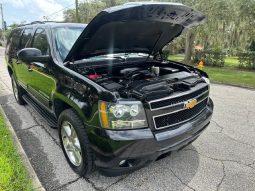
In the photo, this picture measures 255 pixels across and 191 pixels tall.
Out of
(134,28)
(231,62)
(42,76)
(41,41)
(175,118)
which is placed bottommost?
(231,62)

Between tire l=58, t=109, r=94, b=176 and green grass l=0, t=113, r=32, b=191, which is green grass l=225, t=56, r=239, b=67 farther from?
green grass l=0, t=113, r=32, b=191

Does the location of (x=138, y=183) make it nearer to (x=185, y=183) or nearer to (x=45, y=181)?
(x=185, y=183)

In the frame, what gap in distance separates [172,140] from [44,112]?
247cm

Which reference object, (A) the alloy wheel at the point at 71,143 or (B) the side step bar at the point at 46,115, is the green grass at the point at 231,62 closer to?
(B) the side step bar at the point at 46,115

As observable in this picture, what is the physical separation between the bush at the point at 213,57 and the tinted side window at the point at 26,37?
13.3 metres

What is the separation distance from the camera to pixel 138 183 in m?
2.93

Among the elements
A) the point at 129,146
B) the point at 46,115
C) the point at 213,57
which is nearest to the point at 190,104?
the point at 129,146

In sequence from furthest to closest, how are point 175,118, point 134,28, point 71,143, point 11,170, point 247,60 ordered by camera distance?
point 247,60 → point 134,28 → point 71,143 → point 11,170 → point 175,118

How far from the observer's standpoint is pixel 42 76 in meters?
3.76

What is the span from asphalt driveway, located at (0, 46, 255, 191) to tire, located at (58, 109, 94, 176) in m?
0.15

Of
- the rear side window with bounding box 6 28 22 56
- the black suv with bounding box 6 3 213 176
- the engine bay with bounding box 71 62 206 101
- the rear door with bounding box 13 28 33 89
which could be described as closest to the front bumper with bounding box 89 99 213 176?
the black suv with bounding box 6 3 213 176

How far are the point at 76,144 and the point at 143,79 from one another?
1252 millimetres

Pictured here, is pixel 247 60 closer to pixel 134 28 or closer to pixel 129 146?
pixel 134 28

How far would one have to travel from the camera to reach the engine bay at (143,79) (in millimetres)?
2594
